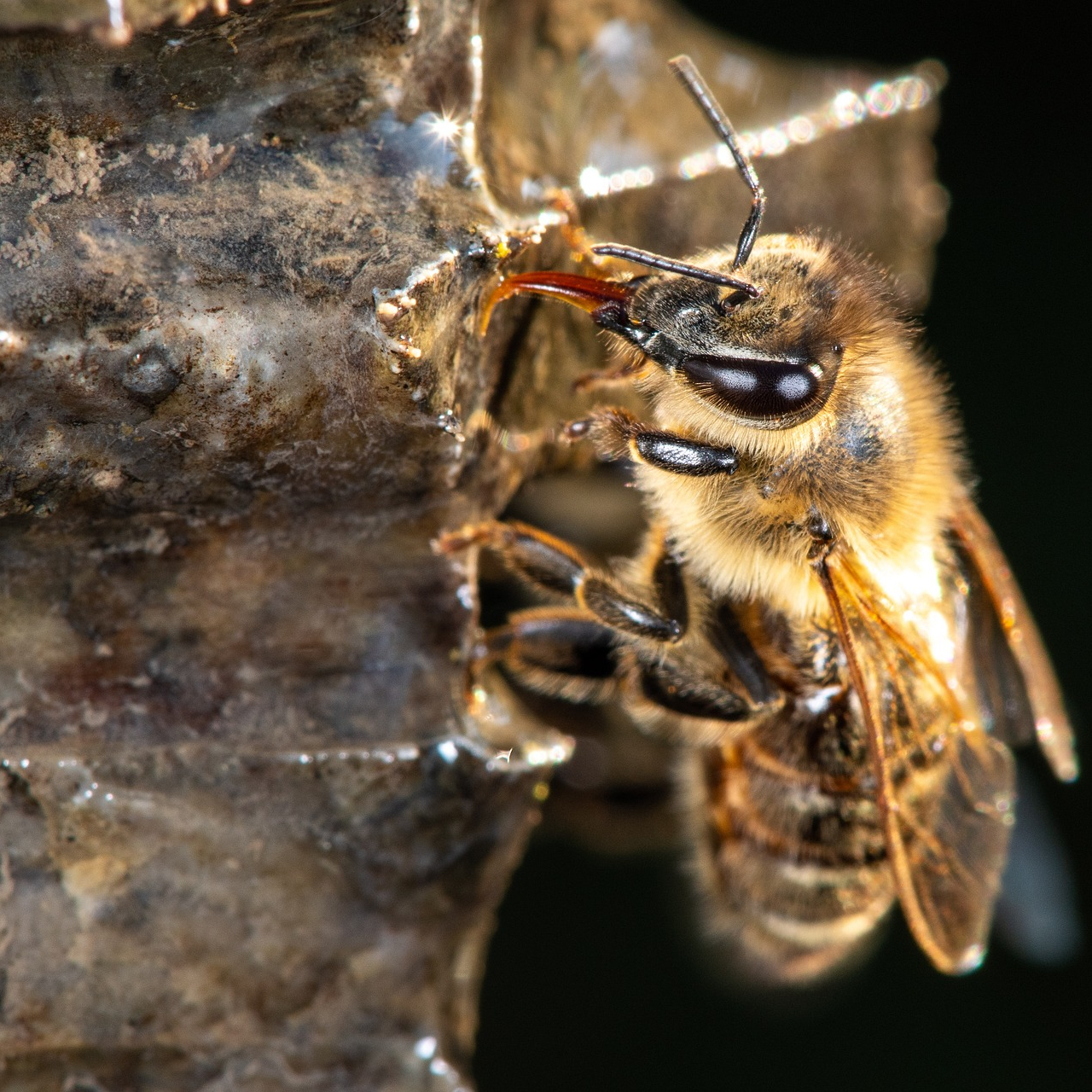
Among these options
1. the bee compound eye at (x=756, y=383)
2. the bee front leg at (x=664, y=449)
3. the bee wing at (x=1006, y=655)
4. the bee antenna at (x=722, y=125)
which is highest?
the bee antenna at (x=722, y=125)

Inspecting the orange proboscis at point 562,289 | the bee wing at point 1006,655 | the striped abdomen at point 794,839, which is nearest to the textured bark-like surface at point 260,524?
the orange proboscis at point 562,289

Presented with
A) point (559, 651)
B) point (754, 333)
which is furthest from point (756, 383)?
point (559, 651)

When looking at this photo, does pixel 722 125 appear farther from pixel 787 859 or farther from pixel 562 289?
pixel 787 859

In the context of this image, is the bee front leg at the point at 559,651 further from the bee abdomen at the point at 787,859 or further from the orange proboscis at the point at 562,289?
the orange proboscis at the point at 562,289

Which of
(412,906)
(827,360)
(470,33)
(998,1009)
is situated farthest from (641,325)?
(998,1009)

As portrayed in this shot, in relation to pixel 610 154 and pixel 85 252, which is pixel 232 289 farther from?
pixel 610 154
